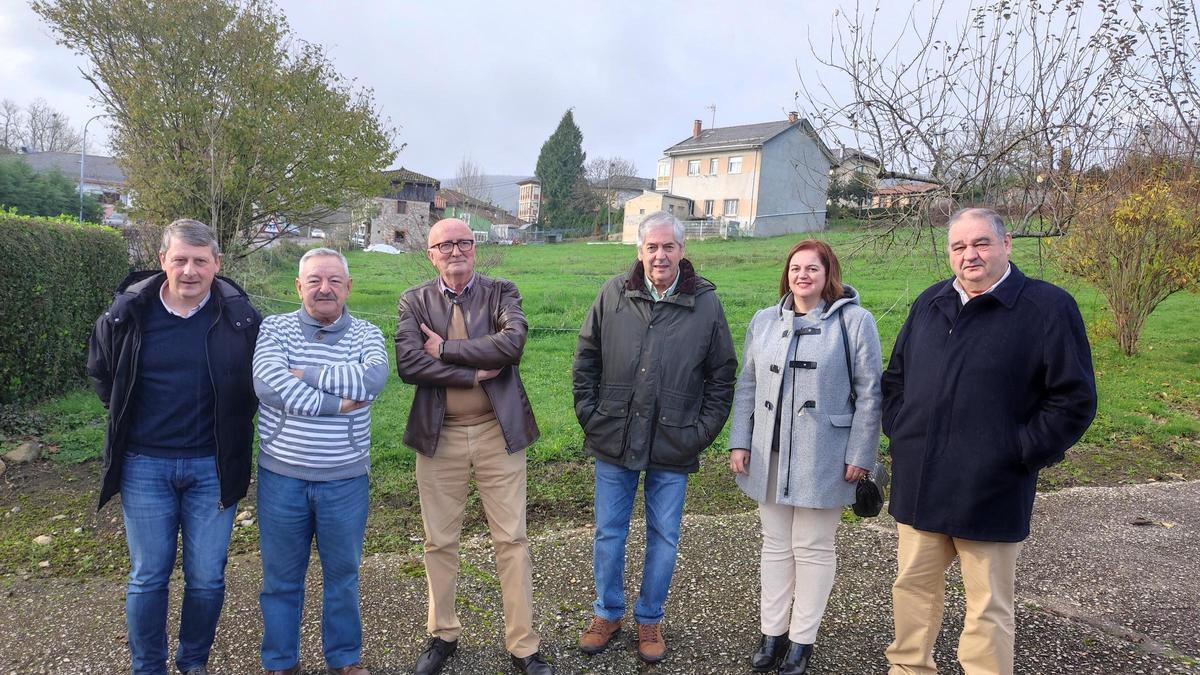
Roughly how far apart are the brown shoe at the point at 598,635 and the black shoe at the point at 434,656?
62 cm

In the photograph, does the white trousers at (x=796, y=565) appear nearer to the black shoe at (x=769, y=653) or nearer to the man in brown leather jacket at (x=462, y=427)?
the black shoe at (x=769, y=653)

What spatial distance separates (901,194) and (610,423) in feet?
15.0

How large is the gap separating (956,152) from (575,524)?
15.1 feet

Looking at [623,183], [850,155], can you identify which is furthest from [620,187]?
[850,155]

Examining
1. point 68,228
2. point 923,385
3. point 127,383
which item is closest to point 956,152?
point 923,385

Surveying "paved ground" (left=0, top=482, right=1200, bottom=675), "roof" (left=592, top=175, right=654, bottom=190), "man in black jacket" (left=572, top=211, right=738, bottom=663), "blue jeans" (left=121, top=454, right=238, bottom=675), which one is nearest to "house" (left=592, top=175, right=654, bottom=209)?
"roof" (left=592, top=175, right=654, bottom=190)

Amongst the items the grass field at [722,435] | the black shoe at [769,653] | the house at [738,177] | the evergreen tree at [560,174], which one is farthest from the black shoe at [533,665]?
the evergreen tree at [560,174]

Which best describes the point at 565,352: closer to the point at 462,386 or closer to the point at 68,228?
the point at 68,228

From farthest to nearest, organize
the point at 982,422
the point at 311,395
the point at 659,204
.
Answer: the point at 659,204
the point at 311,395
the point at 982,422

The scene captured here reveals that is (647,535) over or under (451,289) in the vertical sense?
under

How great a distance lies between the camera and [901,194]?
651 centimetres

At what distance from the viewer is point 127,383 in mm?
2844

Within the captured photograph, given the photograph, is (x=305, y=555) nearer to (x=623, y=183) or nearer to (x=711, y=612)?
(x=711, y=612)

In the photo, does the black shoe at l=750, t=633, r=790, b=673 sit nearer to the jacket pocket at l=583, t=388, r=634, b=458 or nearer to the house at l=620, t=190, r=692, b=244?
the jacket pocket at l=583, t=388, r=634, b=458
